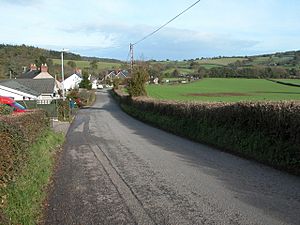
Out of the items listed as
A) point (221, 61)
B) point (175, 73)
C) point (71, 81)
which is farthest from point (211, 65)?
point (71, 81)

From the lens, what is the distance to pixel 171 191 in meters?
7.86

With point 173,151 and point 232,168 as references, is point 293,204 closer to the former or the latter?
point 232,168

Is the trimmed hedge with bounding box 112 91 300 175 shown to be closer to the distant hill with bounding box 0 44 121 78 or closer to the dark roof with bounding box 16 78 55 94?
the dark roof with bounding box 16 78 55 94

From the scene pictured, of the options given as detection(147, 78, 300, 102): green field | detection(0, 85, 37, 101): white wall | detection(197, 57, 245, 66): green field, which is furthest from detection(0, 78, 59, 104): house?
detection(197, 57, 245, 66): green field

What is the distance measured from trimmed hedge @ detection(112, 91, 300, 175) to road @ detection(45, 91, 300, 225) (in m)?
0.58

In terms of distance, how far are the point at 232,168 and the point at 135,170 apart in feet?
8.88

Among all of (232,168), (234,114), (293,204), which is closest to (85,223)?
(293,204)

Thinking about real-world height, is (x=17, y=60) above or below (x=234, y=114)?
above

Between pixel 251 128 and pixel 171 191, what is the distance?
6.23 meters

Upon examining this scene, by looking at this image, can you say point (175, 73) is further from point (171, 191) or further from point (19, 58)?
point (171, 191)

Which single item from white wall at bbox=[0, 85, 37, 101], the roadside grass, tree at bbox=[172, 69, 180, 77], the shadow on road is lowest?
the shadow on road

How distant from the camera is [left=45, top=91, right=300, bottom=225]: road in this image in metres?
6.16

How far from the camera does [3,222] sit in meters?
5.27

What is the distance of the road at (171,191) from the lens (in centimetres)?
616
